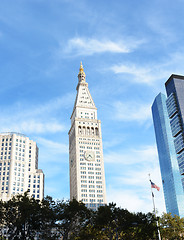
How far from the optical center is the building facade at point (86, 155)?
153250 mm

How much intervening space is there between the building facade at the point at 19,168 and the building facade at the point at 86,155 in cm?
1990

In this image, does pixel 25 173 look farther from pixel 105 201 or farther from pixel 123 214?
pixel 123 214

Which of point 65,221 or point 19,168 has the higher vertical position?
point 19,168

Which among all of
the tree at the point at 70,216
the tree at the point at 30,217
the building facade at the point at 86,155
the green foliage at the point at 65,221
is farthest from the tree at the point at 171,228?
the building facade at the point at 86,155

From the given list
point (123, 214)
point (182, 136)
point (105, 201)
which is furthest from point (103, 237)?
point (182, 136)

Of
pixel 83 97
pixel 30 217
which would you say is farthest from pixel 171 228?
pixel 83 97

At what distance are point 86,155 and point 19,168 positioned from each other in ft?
120

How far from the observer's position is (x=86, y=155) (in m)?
165

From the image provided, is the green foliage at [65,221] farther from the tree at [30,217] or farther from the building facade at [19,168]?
the building facade at [19,168]

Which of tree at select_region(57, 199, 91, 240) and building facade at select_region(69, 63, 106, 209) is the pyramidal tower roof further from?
tree at select_region(57, 199, 91, 240)

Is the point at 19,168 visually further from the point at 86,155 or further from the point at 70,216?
the point at 70,216

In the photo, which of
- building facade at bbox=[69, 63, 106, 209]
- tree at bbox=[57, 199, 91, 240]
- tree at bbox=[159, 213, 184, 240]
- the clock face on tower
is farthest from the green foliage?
the clock face on tower

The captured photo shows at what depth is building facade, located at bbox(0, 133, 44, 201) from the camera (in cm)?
15062

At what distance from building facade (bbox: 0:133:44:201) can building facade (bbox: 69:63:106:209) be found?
19.9m
